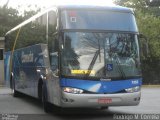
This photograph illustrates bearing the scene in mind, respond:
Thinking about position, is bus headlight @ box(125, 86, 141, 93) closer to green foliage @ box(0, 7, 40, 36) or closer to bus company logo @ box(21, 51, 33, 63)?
bus company logo @ box(21, 51, 33, 63)

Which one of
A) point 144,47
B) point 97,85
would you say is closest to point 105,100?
point 97,85

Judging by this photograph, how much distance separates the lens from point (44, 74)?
1589cm

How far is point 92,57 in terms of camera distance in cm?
1369

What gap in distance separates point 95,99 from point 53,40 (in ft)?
7.71

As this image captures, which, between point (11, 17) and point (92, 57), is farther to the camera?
point (11, 17)

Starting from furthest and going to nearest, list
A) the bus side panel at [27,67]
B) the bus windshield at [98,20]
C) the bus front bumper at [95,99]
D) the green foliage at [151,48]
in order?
the green foliage at [151,48] < the bus side panel at [27,67] < the bus windshield at [98,20] < the bus front bumper at [95,99]

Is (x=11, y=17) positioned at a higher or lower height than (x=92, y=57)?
higher

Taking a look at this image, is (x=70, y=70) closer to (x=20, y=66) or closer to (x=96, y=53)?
(x=96, y=53)

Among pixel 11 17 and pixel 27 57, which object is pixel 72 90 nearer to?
pixel 27 57

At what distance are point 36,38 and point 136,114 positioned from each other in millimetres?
4563

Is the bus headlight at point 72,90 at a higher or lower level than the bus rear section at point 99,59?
lower

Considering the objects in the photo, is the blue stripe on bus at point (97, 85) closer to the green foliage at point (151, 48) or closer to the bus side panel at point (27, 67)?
the bus side panel at point (27, 67)

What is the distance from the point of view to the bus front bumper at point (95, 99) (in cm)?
1341

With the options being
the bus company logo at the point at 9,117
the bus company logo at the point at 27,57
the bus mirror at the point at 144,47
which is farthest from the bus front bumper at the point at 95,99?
the bus company logo at the point at 27,57
